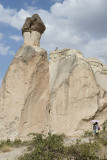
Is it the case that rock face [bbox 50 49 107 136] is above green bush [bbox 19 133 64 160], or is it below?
above

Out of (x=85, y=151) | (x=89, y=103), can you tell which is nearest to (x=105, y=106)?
(x=89, y=103)

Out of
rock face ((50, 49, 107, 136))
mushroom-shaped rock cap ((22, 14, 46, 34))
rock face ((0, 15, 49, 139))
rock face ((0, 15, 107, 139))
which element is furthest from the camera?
rock face ((50, 49, 107, 136))

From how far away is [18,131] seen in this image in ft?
23.8

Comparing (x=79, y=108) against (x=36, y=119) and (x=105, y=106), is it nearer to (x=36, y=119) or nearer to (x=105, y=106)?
(x=105, y=106)

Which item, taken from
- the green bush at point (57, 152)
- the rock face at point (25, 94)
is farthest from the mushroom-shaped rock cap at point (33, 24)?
the green bush at point (57, 152)

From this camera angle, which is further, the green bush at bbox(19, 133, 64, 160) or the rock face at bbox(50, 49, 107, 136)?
the rock face at bbox(50, 49, 107, 136)

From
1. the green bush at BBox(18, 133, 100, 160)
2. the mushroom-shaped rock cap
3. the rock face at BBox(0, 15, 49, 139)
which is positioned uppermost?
the mushroom-shaped rock cap

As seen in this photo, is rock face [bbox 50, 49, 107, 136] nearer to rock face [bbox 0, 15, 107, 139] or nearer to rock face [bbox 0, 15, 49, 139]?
rock face [bbox 0, 15, 107, 139]

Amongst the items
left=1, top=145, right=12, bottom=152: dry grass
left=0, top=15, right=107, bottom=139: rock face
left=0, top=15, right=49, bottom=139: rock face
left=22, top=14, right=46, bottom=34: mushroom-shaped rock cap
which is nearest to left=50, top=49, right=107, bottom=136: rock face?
left=0, top=15, right=107, bottom=139: rock face

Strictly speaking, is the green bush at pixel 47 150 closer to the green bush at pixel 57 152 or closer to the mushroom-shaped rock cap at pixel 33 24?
the green bush at pixel 57 152

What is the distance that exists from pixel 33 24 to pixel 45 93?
2.93 meters

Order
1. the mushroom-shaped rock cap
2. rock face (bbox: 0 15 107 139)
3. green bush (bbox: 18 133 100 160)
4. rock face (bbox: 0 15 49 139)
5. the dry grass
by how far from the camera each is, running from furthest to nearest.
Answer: the mushroom-shaped rock cap, rock face (bbox: 0 15 107 139), rock face (bbox: 0 15 49 139), the dry grass, green bush (bbox: 18 133 100 160)

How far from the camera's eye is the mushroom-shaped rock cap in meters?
9.06

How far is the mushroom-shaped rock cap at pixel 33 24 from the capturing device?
9062mm
